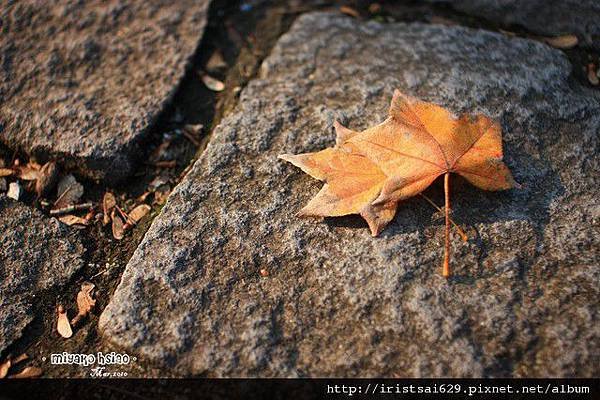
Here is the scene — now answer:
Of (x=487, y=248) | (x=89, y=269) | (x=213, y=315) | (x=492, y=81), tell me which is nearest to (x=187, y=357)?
(x=213, y=315)

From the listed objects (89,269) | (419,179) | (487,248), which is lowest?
(89,269)

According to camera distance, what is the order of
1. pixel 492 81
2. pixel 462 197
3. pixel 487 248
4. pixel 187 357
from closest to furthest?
pixel 187 357, pixel 487 248, pixel 462 197, pixel 492 81

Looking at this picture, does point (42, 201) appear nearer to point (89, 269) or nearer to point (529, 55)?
point (89, 269)

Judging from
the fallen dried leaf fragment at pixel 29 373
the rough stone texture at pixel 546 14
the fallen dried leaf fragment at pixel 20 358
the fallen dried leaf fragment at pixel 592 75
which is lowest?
the fallen dried leaf fragment at pixel 29 373

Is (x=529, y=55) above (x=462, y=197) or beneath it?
above

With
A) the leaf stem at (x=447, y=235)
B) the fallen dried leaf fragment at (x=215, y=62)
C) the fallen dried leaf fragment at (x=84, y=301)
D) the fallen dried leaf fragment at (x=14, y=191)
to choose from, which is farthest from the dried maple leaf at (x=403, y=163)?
the fallen dried leaf fragment at (x=14, y=191)

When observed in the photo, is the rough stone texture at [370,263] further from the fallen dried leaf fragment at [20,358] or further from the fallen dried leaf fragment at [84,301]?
the fallen dried leaf fragment at [20,358]

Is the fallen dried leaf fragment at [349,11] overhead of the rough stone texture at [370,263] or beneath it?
overhead
